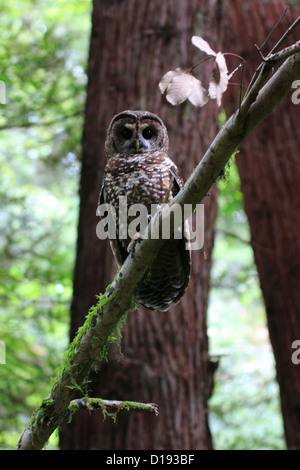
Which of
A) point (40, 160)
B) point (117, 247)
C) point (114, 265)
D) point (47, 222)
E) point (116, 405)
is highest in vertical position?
point (47, 222)

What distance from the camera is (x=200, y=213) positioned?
12.9ft

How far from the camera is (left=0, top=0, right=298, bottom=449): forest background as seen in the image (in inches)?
211

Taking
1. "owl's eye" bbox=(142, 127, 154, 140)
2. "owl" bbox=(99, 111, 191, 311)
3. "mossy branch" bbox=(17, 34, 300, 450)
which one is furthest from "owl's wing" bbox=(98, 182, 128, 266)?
"mossy branch" bbox=(17, 34, 300, 450)

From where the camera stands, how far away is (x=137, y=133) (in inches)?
123

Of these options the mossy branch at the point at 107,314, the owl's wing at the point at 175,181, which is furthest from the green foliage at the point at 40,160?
the mossy branch at the point at 107,314

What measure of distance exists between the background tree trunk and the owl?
0.66 meters

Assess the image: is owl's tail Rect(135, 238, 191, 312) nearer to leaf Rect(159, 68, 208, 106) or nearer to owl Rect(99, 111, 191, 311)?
owl Rect(99, 111, 191, 311)

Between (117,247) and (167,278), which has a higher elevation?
(117,247)

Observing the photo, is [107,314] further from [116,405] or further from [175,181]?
[175,181]

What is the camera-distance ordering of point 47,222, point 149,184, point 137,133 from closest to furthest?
1. point 149,184
2. point 137,133
3. point 47,222

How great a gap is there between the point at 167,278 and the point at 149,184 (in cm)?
59

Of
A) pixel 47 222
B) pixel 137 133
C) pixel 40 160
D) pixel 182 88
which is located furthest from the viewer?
pixel 47 222

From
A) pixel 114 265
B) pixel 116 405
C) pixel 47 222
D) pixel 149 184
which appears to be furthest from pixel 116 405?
pixel 47 222

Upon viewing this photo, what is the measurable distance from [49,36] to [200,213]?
3.13 meters
